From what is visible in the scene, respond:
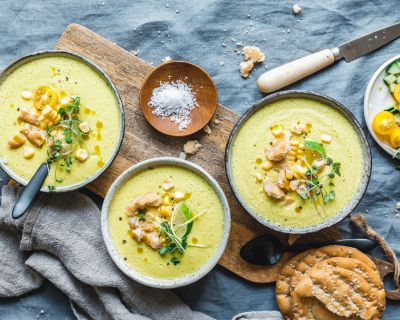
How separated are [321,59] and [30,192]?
1878 millimetres

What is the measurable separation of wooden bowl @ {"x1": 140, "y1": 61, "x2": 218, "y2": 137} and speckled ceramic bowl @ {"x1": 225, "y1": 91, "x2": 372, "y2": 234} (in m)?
0.26

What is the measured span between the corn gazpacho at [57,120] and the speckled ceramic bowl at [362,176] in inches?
26.3

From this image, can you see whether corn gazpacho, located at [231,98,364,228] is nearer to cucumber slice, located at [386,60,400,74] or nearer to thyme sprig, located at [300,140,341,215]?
thyme sprig, located at [300,140,341,215]

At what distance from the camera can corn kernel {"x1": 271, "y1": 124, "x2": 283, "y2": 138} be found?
10.5 ft

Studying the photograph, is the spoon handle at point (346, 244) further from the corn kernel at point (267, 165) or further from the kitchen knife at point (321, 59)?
the kitchen knife at point (321, 59)

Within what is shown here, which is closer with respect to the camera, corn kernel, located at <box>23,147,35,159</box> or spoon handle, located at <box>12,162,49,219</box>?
spoon handle, located at <box>12,162,49,219</box>

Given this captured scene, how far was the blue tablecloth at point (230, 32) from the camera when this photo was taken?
3.59m

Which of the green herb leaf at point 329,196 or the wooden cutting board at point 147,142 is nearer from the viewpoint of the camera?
the green herb leaf at point 329,196

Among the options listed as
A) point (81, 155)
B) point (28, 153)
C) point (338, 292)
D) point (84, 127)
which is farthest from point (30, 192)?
point (338, 292)

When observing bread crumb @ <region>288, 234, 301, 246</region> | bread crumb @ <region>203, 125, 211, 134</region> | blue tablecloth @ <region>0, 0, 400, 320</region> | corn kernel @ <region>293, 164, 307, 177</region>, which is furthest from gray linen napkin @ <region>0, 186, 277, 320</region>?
blue tablecloth @ <region>0, 0, 400, 320</region>

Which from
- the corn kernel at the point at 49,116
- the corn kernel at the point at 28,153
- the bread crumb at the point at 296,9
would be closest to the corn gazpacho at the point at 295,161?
the bread crumb at the point at 296,9

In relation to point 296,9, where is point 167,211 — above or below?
below

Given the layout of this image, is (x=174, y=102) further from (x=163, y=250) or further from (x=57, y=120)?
(x=163, y=250)

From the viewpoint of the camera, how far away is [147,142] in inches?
134
